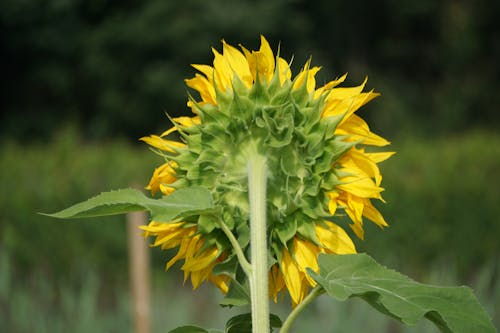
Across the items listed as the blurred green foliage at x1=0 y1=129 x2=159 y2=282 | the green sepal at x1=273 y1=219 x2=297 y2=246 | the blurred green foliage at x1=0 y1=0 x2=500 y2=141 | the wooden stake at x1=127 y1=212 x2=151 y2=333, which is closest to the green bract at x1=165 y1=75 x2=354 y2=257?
the green sepal at x1=273 y1=219 x2=297 y2=246

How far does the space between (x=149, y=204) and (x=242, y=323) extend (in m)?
0.17

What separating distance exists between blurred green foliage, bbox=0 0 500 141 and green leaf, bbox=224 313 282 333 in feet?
49.6

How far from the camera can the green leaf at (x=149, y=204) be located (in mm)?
A: 644

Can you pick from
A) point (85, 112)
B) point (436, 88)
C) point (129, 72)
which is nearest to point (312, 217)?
point (129, 72)

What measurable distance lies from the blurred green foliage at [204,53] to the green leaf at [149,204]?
15.2 meters

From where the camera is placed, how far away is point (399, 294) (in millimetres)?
658

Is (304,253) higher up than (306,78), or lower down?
lower down

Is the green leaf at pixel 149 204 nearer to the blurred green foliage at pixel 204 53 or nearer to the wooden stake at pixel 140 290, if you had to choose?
the wooden stake at pixel 140 290

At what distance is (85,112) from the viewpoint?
1953 centimetres

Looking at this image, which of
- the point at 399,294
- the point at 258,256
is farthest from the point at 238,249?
the point at 399,294

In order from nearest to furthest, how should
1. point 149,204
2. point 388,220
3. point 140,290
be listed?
point 149,204
point 140,290
point 388,220

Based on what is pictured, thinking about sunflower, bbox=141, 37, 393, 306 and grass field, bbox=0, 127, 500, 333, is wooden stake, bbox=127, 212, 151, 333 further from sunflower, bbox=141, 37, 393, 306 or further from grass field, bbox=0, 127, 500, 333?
sunflower, bbox=141, 37, 393, 306

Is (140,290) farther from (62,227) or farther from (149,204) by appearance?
(62,227)

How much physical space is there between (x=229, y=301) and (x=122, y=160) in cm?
649
